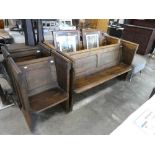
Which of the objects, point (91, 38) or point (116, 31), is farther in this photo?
point (116, 31)

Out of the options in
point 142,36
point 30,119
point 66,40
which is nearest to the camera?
point 30,119

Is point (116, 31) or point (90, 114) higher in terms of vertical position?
point (116, 31)

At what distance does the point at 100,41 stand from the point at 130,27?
242 cm

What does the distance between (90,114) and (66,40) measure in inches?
44.6

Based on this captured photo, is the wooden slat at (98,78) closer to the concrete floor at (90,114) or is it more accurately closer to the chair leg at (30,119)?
the concrete floor at (90,114)

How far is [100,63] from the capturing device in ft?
7.82

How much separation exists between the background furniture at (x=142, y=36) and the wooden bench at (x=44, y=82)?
3.42 metres

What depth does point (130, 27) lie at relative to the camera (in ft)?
14.7

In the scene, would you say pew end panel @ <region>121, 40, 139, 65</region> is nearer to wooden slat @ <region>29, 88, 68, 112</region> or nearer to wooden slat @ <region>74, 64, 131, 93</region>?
wooden slat @ <region>74, 64, 131, 93</region>

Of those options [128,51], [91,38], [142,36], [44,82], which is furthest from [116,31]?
[44,82]

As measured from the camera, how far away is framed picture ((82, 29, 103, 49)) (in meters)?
2.33

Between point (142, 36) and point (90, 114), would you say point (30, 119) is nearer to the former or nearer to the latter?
point (90, 114)

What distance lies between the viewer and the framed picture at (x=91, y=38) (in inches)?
91.7
